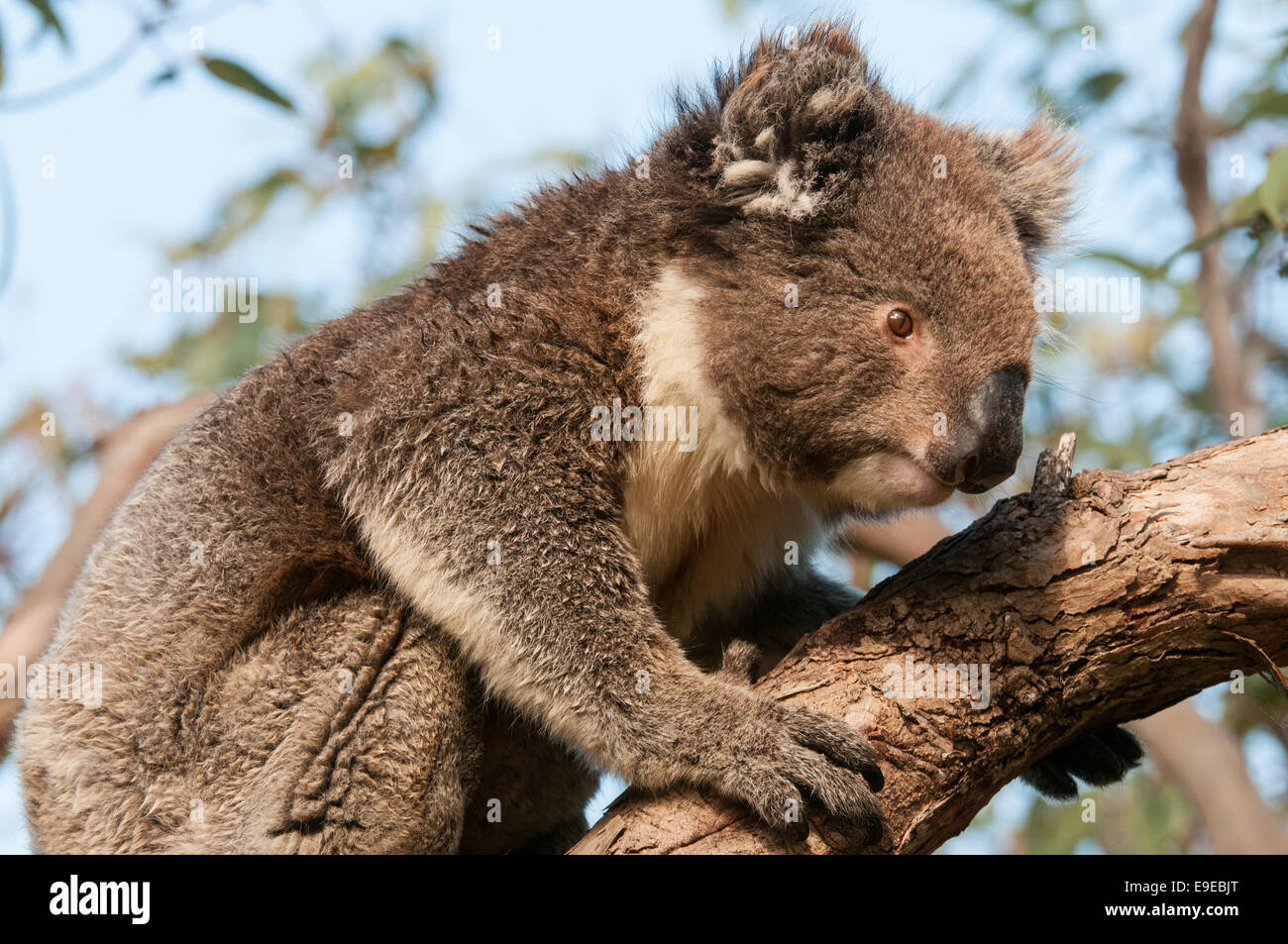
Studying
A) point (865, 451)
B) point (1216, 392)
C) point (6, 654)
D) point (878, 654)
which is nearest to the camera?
point (878, 654)

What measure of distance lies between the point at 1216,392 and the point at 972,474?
4.91m

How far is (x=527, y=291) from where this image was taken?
4.21m

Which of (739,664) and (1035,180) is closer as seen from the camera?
(739,664)

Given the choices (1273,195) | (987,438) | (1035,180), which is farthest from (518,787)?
(1273,195)

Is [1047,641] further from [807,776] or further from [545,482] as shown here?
[545,482]

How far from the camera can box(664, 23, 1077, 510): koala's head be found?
3.87 m

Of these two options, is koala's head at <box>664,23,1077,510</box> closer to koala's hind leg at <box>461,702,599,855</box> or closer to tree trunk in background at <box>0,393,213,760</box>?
koala's hind leg at <box>461,702,599,855</box>

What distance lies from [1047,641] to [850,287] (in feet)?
4.39

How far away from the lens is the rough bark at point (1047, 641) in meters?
3.47

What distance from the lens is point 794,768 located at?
10.9 ft

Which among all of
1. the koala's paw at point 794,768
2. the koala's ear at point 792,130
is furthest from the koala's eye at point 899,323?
the koala's paw at point 794,768

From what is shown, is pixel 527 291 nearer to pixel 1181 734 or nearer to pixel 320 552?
pixel 320 552
